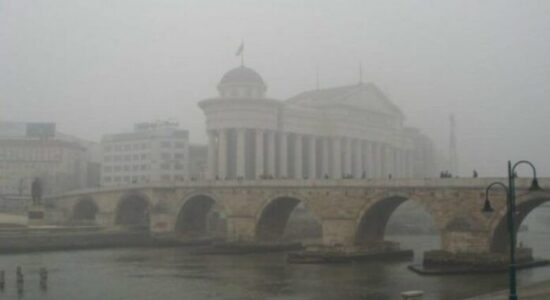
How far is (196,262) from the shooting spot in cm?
4816

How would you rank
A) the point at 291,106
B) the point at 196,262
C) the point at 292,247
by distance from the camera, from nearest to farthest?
the point at 196,262 < the point at 292,247 < the point at 291,106

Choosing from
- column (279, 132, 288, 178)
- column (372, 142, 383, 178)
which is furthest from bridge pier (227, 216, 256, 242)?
column (372, 142, 383, 178)

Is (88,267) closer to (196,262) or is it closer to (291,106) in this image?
(196,262)

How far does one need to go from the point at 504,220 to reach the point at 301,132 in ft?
181

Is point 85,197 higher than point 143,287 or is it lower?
higher

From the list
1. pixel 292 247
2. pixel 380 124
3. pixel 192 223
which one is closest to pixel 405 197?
pixel 292 247

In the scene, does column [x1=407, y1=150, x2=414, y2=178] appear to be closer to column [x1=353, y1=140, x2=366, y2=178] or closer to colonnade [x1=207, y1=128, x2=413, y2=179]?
colonnade [x1=207, y1=128, x2=413, y2=179]

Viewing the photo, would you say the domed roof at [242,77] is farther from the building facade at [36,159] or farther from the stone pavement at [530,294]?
the stone pavement at [530,294]

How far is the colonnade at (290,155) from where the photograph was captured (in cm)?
8719

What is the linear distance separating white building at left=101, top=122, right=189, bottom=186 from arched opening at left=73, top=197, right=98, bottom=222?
24.1m

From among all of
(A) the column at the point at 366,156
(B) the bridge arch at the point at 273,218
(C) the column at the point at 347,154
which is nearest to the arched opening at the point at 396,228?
(B) the bridge arch at the point at 273,218

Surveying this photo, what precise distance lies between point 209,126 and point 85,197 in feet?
61.4

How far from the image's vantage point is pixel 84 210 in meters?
80.3

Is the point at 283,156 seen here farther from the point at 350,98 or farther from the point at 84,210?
the point at 84,210
